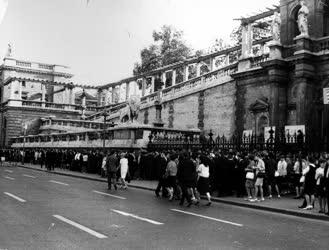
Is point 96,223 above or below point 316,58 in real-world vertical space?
below

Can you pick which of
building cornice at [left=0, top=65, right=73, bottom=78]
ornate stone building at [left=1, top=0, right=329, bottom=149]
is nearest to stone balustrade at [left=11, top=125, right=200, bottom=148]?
ornate stone building at [left=1, top=0, right=329, bottom=149]

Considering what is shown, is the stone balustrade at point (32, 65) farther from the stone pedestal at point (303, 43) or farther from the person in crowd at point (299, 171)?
the person in crowd at point (299, 171)

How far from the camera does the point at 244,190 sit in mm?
17922

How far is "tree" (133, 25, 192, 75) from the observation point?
2514 inches

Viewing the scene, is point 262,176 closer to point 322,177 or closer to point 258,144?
point 322,177

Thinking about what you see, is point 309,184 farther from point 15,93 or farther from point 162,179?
point 15,93

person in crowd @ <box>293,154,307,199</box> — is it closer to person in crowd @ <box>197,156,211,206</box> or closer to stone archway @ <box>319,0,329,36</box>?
person in crowd @ <box>197,156,211,206</box>

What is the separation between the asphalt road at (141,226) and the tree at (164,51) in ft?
164

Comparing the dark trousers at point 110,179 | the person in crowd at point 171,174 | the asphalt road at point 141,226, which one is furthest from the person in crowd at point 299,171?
the dark trousers at point 110,179

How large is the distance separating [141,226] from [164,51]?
56.0 metres

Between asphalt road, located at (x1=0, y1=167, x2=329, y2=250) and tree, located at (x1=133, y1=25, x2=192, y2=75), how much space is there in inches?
1970

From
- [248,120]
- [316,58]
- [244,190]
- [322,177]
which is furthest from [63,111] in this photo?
[322,177]

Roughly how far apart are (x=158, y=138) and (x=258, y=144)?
8.40 m

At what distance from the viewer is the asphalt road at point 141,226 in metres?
8.36
